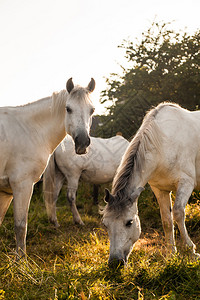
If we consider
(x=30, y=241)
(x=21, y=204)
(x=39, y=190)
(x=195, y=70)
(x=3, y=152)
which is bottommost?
(x=39, y=190)

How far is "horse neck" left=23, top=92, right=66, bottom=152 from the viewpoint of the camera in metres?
3.68

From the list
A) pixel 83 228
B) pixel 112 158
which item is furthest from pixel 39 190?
pixel 83 228

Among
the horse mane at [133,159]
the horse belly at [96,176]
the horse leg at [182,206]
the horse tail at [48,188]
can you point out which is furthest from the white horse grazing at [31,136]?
the horse belly at [96,176]

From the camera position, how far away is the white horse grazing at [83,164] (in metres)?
6.81

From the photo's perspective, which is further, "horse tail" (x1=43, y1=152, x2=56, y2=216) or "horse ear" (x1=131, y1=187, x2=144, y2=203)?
"horse tail" (x1=43, y1=152, x2=56, y2=216)

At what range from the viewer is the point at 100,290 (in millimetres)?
2225

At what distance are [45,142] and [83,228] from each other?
278cm

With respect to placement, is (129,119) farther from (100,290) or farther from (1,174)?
(100,290)

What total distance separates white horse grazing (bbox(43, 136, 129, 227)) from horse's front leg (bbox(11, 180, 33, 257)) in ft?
8.70

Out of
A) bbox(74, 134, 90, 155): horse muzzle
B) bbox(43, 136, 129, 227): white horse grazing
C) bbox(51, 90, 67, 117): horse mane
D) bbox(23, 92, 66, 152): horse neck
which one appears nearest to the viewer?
bbox(74, 134, 90, 155): horse muzzle

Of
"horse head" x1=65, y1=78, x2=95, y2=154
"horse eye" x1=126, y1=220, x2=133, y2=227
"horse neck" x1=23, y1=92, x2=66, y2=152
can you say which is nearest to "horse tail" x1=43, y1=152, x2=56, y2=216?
"horse neck" x1=23, y1=92, x2=66, y2=152

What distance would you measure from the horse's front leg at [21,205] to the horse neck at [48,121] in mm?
623

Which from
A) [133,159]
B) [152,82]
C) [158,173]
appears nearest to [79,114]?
[133,159]

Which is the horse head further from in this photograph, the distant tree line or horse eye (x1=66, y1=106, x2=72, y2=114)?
the distant tree line
